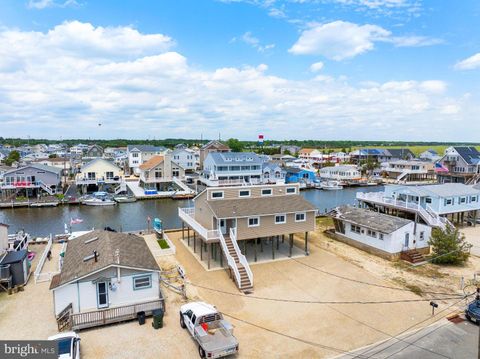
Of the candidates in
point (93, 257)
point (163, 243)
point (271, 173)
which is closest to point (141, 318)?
point (93, 257)

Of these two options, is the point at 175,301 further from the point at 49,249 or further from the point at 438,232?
the point at 438,232

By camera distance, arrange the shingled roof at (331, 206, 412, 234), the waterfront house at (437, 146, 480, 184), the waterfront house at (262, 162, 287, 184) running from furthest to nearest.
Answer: the waterfront house at (262, 162, 287, 184), the waterfront house at (437, 146, 480, 184), the shingled roof at (331, 206, 412, 234)

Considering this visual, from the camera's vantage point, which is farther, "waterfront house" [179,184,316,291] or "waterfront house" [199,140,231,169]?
"waterfront house" [199,140,231,169]

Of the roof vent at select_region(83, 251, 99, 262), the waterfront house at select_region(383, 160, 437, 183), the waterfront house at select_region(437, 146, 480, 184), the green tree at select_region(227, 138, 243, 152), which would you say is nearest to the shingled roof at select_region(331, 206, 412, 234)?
the roof vent at select_region(83, 251, 99, 262)

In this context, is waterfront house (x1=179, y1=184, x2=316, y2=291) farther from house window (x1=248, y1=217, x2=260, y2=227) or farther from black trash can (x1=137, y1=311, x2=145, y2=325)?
black trash can (x1=137, y1=311, x2=145, y2=325)

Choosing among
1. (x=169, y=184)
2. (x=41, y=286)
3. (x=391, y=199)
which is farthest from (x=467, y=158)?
(x=41, y=286)

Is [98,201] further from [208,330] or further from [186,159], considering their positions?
[208,330]
